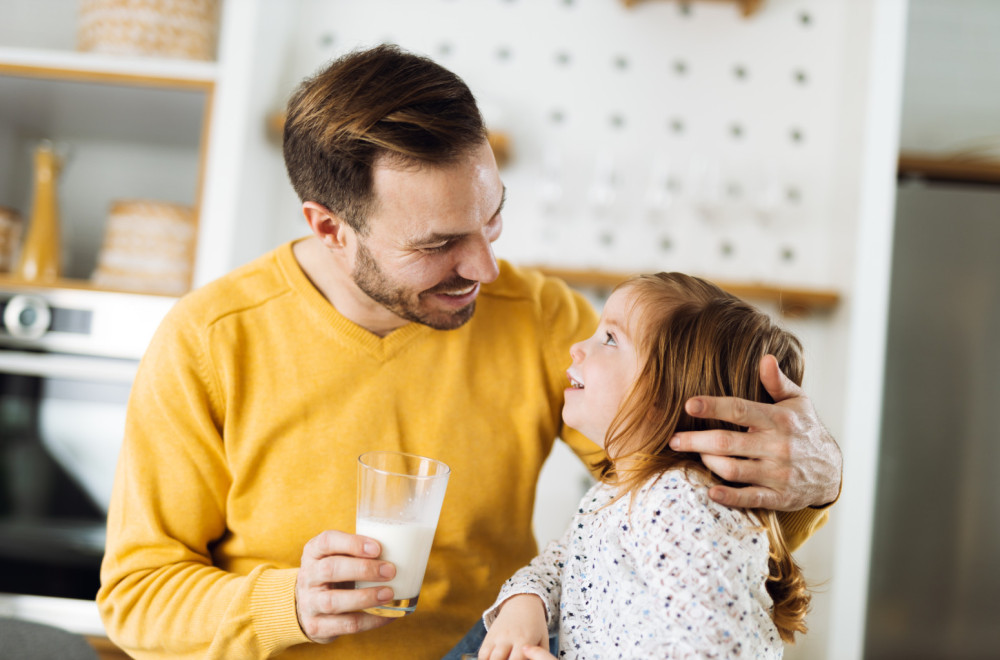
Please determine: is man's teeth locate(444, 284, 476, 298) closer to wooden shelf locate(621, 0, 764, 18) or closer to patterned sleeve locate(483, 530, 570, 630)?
patterned sleeve locate(483, 530, 570, 630)

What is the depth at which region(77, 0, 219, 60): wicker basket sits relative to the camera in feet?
6.86

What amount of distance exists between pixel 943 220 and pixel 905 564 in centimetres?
108

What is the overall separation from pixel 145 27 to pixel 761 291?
1.94 meters

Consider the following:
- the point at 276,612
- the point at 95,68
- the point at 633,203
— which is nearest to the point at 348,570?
the point at 276,612

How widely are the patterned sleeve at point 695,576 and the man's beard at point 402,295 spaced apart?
0.41 meters

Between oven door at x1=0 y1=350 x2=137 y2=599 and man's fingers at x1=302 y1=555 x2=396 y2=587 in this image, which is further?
oven door at x1=0 y1=350 x2=137 y2=599

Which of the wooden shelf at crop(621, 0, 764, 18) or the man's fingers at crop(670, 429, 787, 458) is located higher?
the wooden shelf at crop(621, 0, 764, 18)

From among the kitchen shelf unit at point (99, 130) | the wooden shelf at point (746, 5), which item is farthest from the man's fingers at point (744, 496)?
the wooden shelf at point (746, 5)

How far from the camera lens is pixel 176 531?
1.14m

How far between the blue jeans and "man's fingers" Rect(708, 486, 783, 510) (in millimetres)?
312

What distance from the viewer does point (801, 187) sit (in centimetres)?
265

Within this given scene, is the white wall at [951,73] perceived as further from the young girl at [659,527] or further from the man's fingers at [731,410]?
the man's fingers at [731,410]

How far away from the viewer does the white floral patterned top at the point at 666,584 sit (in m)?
0.86

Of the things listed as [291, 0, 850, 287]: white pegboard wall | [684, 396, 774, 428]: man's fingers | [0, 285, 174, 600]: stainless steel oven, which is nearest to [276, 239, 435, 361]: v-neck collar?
[684, 396, 774, 428]: man's fingers
